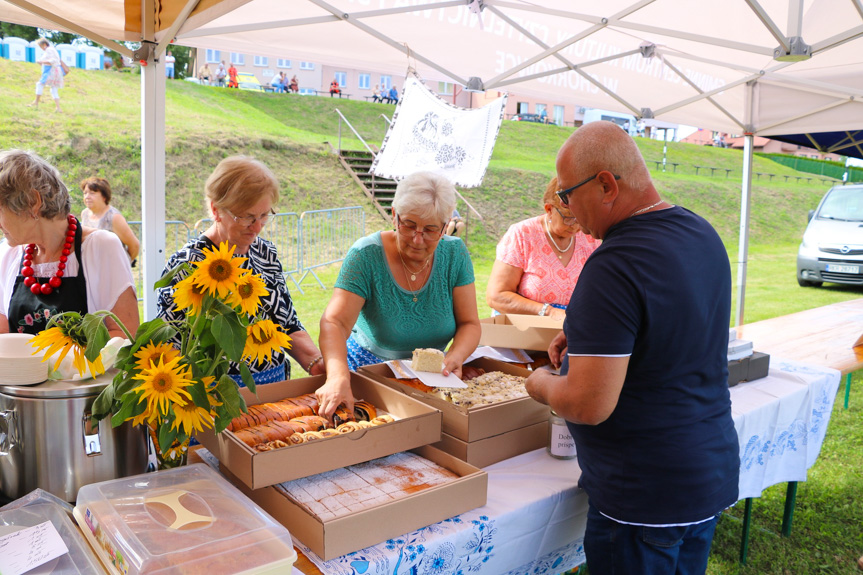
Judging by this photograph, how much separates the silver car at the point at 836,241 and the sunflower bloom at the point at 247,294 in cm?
1207

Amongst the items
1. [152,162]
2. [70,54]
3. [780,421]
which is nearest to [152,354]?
[152,162]

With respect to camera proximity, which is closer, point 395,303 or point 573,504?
point 573,504

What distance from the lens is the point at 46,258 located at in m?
2.13

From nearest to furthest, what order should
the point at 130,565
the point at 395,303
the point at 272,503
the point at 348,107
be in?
the point at 130,565 < the point at 272,503 < the point at 395,303 < the point at 348,107

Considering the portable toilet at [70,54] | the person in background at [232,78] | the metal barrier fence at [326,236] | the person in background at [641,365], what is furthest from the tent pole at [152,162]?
the person in background at [232,78]

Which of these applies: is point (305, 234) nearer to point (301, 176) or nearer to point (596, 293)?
point (301, 176)

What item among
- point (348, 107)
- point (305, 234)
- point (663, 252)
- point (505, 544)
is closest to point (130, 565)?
point (505, 544)

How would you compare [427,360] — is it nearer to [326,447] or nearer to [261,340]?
[326,447]

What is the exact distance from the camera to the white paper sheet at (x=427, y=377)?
1884 mm

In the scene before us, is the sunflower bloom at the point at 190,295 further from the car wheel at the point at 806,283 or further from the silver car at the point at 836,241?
the car wheel at the point at 806,283

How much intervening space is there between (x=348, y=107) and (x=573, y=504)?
938 inches

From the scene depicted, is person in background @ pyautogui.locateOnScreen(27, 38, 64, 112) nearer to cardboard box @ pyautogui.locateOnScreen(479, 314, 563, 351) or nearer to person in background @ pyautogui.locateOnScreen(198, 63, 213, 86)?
person in background @ pyautogui.locateOnScreen(198, 63, 213, 86)

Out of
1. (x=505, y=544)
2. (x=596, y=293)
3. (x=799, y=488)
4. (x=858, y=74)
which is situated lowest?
(x=799, y=488)

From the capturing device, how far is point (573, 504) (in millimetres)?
1624
